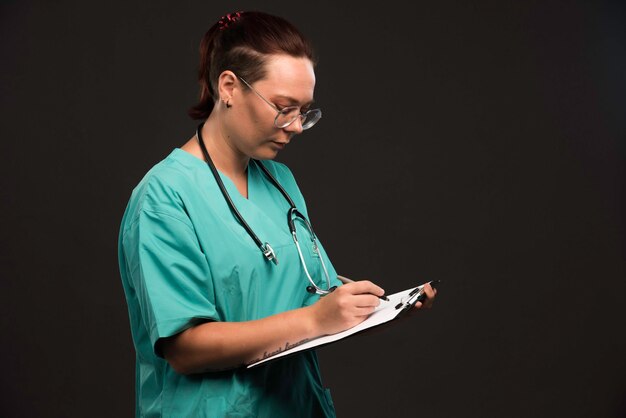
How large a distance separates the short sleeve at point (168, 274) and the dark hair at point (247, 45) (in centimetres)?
36

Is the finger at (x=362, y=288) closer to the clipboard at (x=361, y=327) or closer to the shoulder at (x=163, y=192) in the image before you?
the clipboard at (x=361, y=327)

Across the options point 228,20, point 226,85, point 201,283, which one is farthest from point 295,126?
point 201,283

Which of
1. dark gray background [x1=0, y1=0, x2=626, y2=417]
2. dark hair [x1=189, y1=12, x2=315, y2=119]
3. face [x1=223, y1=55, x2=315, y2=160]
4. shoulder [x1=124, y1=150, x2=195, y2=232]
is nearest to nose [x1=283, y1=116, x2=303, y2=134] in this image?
face [x1=223, y1=55, x2=315, y2=160]

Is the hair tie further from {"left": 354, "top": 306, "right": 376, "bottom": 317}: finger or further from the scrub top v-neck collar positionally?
{"left": 354, "top": 306, "right": 376, "bottom": 317}: finger

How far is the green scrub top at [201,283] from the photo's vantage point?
1562 mm

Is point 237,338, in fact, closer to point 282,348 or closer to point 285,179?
point 282,348

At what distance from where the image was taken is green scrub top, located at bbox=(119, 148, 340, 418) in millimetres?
1562

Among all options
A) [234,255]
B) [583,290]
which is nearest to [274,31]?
[234,255]

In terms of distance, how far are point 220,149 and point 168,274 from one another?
1.18 ft

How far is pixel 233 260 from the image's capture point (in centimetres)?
164

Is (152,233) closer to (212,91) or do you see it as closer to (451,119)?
(212,91)

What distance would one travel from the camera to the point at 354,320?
1542 millimetres

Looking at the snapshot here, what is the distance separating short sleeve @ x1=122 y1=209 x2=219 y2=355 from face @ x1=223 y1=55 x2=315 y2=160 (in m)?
0.26

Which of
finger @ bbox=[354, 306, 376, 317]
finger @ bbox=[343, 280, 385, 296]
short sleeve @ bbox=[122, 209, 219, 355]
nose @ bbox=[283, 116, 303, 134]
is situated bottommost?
finger @ bbox=[354, 306, 376, 317]
